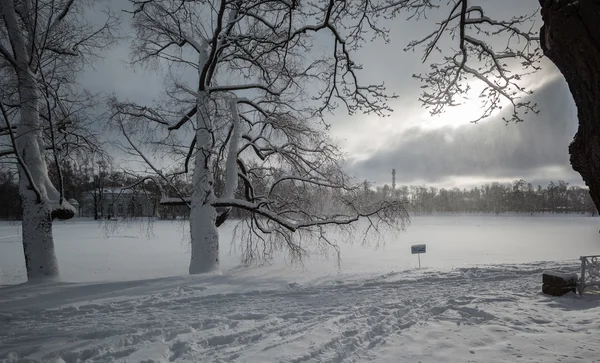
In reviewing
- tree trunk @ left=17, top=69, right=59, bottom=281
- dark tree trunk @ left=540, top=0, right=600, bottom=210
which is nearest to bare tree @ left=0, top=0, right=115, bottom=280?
tree trunk @ left=17, top=69, right=59, bottom=281

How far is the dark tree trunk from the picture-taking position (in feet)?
6.21

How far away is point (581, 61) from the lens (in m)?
1.96

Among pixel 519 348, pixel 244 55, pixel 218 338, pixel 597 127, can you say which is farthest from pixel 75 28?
pixel 519 348

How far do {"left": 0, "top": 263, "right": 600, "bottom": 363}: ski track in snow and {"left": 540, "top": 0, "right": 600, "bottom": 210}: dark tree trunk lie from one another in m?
2.50

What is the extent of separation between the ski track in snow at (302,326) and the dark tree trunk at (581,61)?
250 cm

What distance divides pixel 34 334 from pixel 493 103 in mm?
7284

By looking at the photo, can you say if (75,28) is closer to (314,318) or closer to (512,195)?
(314,318)

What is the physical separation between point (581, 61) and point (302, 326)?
13.1 ft

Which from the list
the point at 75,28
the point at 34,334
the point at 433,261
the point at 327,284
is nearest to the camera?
the point at 34,334

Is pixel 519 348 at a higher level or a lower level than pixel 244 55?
lower

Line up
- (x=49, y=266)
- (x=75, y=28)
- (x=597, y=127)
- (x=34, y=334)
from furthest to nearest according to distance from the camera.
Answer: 1. (x=75, y=28)
2. (x=49, y=266)
3. (x=34, y=334)
4. (x=597, y=127)

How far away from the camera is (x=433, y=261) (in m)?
16.1

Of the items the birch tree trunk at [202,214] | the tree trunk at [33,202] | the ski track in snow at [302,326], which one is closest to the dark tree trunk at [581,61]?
the ski track in snow at [302,326]

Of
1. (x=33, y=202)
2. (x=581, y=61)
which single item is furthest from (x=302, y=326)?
(x=33, y=202)
